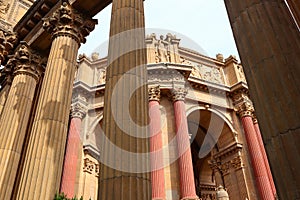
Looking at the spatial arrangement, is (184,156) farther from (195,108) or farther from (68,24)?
(68,24)

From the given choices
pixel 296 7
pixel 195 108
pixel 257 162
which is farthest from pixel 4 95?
pixel 257 162

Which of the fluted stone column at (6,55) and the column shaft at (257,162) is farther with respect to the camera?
Result: the column shaft at (257,162)

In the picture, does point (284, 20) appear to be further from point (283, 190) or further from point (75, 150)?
point (75, 150)

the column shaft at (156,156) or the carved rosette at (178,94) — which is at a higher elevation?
the carved rosette at (178,94)

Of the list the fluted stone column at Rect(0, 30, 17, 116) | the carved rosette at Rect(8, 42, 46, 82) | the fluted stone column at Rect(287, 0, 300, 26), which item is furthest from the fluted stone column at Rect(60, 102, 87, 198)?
the fluted stone column at Rect(287, 0, 300, 26)

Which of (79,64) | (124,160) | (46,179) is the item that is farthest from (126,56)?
(79,64)

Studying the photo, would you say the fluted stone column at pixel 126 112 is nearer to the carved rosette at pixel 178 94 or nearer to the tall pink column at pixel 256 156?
the carved rosette at pixel 178 94

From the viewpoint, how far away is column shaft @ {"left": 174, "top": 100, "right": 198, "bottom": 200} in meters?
18.2

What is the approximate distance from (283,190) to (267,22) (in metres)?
3.14

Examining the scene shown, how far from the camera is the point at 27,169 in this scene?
8.55 meters

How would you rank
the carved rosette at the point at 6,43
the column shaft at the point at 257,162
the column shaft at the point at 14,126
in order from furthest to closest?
the column shaft at the point at 257,162 → the carved rosette at the point at 6,43 → the column shaft at the point at 14,126

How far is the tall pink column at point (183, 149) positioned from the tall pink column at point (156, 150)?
125cm

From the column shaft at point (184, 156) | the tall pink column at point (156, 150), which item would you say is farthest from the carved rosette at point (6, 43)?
the column shaft at point (184, 156)

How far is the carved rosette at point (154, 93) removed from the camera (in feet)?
70.5
